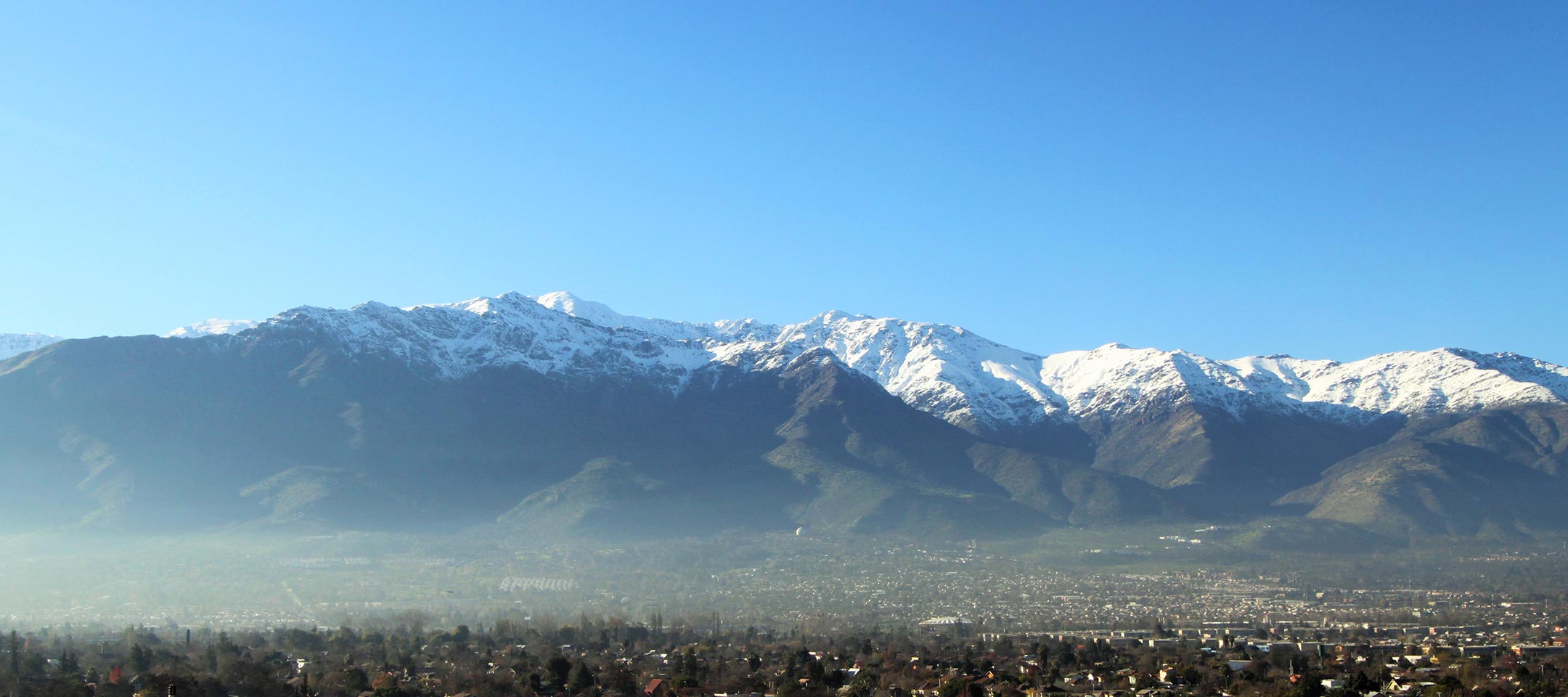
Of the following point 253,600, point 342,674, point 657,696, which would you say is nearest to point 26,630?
point 253,600

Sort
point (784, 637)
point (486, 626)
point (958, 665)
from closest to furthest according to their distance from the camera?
point (958, 665)
point (784, 637)
point (486, 626)

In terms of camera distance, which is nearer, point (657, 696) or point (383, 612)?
point (657, 696)

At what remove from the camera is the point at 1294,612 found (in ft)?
606

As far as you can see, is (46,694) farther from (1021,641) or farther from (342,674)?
(1021,641)

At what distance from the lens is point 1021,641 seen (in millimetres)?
148125

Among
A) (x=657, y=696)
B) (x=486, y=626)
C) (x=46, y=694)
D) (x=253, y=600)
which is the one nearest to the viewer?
(x=46, y=694)

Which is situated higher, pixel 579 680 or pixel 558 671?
pixel 558 671

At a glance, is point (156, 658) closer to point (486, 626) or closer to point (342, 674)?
point (342, 674)

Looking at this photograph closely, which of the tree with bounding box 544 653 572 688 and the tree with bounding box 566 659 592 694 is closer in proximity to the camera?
the tree with bounding box 566 659 592 694

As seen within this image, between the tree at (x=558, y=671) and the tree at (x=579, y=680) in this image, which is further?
the tree at (x=558, y=671)

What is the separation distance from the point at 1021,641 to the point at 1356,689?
2306 inches

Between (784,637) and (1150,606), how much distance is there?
5993 cm

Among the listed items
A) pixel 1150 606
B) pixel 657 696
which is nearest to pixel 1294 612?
pixel 1150 606

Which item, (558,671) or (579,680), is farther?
(558,671)
